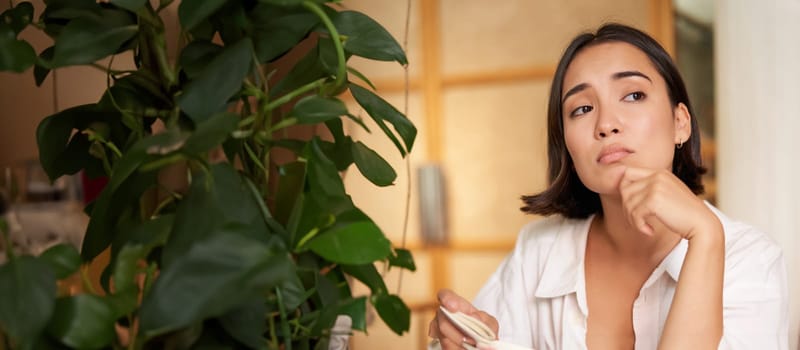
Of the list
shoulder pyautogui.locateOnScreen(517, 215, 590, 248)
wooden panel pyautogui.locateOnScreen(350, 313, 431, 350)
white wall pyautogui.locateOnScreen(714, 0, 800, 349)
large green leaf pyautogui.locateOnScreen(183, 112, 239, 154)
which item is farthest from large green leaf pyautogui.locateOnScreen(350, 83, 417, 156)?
wooden panel pyautogui.locateOnScreen(350, 313, 431, 350)

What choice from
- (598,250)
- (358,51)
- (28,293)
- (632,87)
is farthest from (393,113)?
(598,250)

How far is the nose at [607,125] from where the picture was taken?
3.92ft

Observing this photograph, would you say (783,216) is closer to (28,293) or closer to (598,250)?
(598,250)

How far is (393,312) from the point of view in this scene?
719 mm

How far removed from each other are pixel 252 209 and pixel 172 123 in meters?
0.11

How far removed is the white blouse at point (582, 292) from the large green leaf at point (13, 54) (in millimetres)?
946

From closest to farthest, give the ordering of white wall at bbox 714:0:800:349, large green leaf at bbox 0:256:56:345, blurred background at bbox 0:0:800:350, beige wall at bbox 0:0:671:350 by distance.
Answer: large green leaf at bbox 0:256:56:345 < white wall at bbox 714:0:800:349 < blurred background at bbox 0:0:800:350 < beige wall at bbox 0:0:671:350

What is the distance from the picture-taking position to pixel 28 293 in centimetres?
56

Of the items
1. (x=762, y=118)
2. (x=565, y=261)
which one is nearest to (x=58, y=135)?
(x=565, y=261)

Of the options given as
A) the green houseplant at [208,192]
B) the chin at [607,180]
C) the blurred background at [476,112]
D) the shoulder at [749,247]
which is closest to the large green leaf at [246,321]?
the green houseplant at [208,192]

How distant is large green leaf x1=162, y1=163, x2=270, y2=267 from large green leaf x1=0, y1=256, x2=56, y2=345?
0.09 metres

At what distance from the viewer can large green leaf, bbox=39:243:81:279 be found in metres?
0.63

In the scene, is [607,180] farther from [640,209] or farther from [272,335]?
[272,335]

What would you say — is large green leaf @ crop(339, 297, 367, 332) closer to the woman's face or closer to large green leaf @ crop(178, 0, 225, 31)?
large green leaf @ crop(178, 0, 225, 31)
